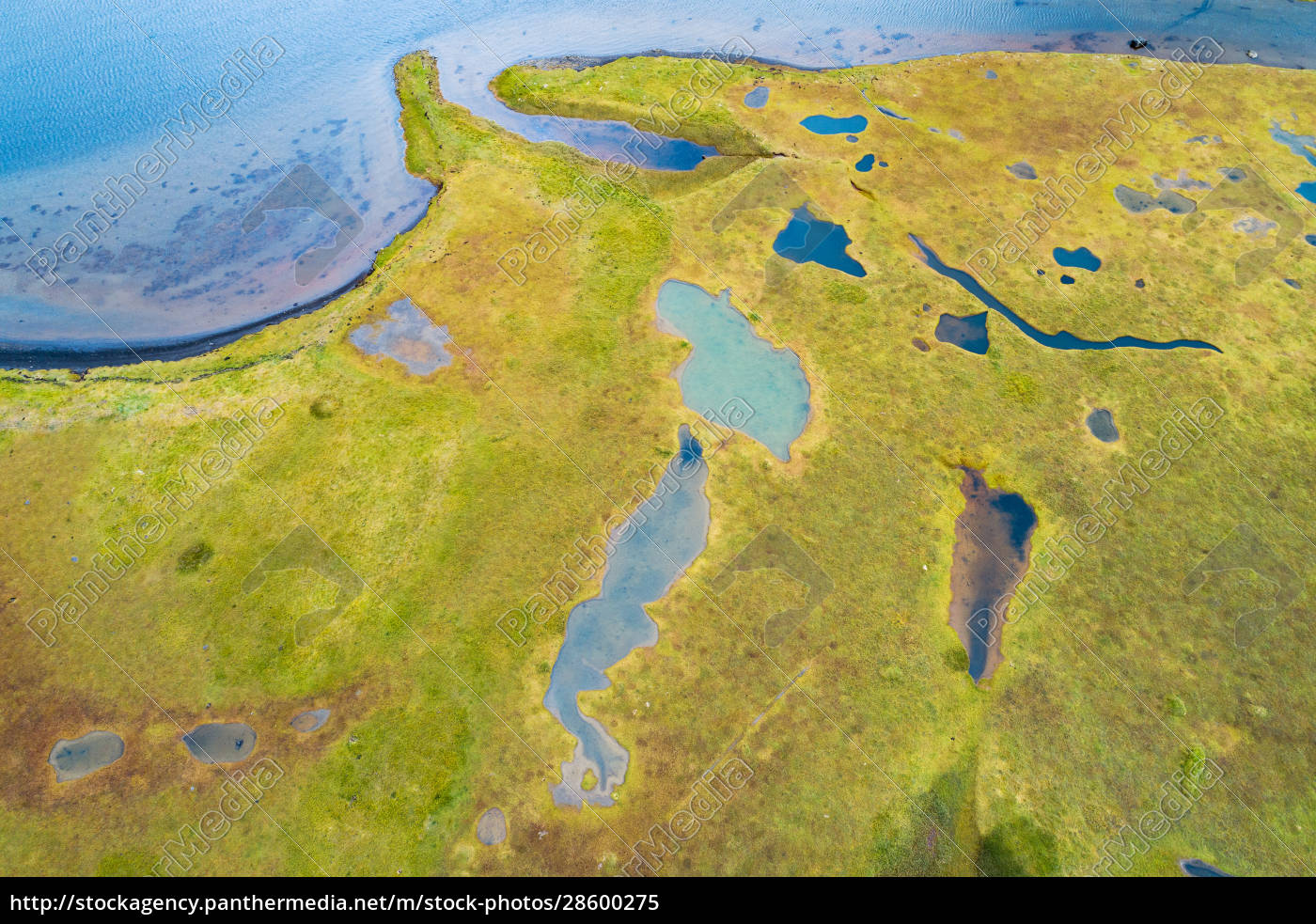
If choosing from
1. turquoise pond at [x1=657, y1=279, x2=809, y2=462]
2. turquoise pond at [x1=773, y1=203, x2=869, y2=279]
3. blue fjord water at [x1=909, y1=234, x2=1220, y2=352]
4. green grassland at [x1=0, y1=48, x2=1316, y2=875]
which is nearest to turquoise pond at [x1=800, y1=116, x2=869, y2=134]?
green grassland at [x1=0, y1=48, x2=1316, y2=875]

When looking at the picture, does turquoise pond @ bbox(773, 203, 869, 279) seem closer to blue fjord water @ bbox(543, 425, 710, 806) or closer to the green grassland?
the green grassland

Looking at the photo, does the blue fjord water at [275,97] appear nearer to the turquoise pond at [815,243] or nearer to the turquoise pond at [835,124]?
the turquoise pond at [835,124]

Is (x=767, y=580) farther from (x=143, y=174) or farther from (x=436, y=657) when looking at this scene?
(x=143, y=174)

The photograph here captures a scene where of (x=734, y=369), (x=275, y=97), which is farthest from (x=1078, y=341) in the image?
(x=275, y=97)

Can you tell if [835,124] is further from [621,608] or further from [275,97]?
[275,97]

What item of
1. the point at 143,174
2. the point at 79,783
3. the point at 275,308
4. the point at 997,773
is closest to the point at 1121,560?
the point at 997,773

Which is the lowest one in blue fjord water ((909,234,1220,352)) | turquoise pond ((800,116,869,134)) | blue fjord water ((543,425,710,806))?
blue fjord water ((543,425,710,806))
